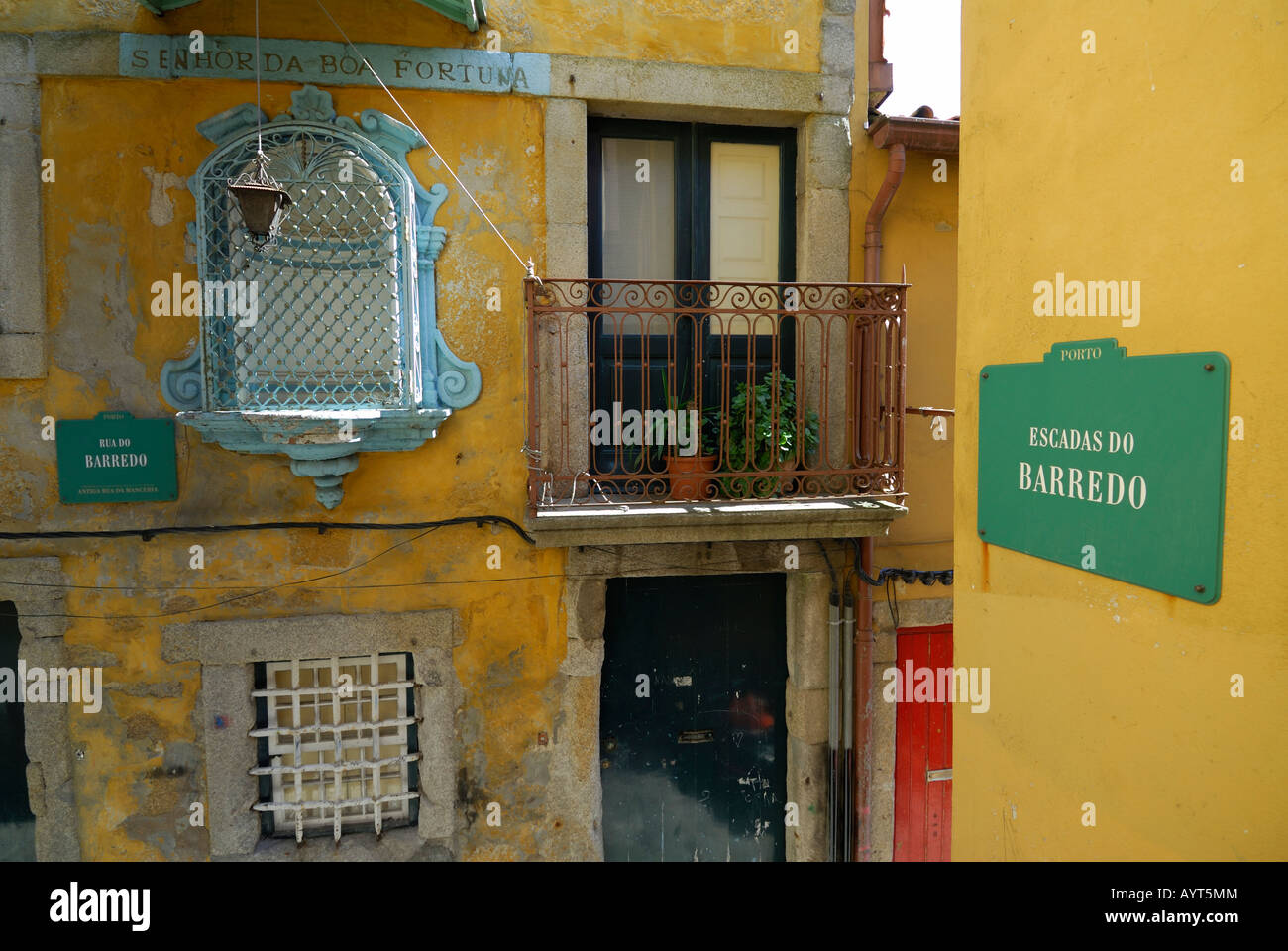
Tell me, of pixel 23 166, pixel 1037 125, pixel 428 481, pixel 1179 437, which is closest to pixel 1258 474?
pixel 1179 437

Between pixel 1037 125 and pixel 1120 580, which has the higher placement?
pixel 1037 125

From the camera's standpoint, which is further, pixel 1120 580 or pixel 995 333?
pixel 995 333

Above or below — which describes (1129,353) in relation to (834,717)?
above

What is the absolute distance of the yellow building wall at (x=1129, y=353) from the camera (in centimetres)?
166

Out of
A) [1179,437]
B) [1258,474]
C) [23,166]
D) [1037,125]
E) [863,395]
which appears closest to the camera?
[1258,474]

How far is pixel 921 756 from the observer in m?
5.16

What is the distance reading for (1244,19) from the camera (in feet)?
5.55

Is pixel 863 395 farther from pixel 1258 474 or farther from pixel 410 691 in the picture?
pixel 410 691

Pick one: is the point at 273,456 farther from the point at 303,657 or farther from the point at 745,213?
the point at 745,213

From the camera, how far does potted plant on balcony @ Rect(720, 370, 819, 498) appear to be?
432 centimetres

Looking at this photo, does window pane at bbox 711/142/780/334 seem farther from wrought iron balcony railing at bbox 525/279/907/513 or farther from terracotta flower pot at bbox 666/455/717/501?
terracotta flower pot at bbox 666/455/717/501

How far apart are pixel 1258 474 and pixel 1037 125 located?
1341mm

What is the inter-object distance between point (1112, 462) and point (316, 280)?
413 cm

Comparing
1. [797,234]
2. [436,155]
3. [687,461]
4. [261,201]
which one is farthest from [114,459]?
[797,234]
